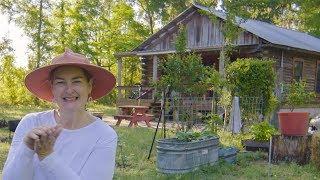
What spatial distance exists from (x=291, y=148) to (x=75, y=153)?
740cm

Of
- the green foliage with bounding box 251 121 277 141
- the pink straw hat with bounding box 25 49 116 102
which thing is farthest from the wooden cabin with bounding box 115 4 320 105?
the pink straw hat with bounding box 25 49 116 102

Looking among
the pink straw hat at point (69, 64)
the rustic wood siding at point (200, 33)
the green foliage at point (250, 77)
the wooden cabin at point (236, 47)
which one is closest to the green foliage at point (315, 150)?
the green foliage at point (250, 77)

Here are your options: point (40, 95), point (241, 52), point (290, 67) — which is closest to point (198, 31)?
point (241, 52)

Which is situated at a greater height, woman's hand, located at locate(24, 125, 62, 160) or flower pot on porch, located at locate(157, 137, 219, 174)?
woman's hand, located at locate(24, 125, 62, 160)

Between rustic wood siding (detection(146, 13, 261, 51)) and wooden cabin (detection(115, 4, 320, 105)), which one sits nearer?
wooden cabin (detection(115, 4, 320, 105))

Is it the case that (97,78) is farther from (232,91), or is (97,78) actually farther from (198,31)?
(198,31)

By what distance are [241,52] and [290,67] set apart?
271 cm

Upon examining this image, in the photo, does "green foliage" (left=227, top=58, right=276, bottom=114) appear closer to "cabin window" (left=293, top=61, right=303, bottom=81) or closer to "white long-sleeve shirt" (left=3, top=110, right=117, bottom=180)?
Result: "cabin window" (left=293, top=61, right=303, bottom=81)

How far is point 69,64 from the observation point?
232cm

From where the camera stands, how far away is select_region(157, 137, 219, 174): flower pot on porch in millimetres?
7637

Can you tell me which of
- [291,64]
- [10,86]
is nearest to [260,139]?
[291,64]

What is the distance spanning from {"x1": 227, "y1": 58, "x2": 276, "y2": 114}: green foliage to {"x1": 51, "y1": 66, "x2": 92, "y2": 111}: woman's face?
10985 millimetres

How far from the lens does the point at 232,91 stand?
13.2 m

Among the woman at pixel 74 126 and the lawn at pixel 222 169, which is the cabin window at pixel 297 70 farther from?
the woman at pixel 74 126
